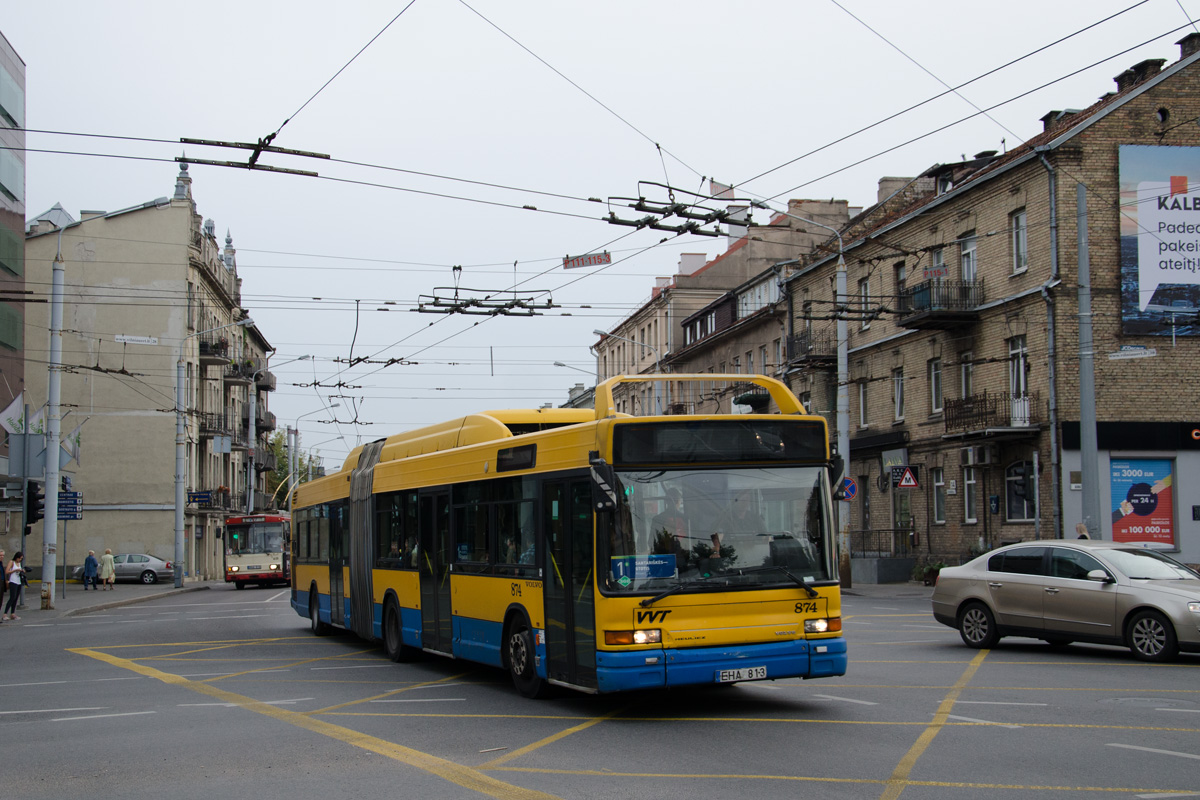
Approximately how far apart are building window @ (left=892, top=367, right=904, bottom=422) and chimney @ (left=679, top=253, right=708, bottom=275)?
1263 inches

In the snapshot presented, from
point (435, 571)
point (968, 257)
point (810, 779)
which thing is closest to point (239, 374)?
point (968, 257)

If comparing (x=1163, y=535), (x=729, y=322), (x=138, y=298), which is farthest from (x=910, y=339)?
(x=138, y=298)

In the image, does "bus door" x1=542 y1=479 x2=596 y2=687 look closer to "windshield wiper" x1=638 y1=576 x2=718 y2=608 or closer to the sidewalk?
"windshield wiper" x1=638 y1=576 x2=718 y2=608

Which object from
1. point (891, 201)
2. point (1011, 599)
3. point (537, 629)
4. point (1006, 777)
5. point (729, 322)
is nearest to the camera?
point (1006, 777)

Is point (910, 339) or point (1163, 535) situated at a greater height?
point (910, 339)

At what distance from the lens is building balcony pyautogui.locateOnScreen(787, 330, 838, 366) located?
4338cm

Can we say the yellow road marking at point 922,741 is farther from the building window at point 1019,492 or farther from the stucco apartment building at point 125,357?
the stucco apartment building at point 125,357

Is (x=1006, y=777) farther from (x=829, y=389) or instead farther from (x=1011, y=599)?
(x=829, y=389)

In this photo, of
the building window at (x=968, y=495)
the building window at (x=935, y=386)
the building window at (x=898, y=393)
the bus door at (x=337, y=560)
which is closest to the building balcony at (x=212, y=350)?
the building window at (x=898, y=393)

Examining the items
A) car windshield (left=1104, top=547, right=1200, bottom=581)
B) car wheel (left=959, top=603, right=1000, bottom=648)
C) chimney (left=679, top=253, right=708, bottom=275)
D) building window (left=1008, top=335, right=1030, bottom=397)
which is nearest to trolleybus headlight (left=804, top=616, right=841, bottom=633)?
car windshield (left=1104, top=547, right=1200, bottom=581)

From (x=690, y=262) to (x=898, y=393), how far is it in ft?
108

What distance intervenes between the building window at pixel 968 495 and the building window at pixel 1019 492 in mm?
1827

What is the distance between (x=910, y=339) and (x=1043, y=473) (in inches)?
339

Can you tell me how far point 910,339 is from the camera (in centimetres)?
3841
